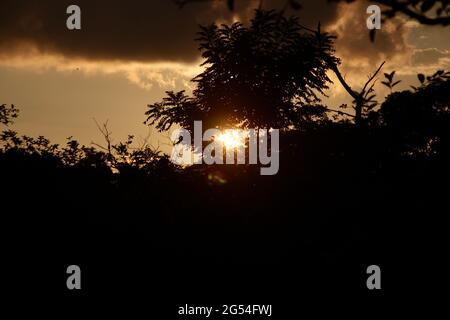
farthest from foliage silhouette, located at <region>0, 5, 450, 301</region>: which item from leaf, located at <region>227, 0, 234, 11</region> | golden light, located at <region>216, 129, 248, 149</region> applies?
golden light, located at <region>216, 129, 248, 149</region>

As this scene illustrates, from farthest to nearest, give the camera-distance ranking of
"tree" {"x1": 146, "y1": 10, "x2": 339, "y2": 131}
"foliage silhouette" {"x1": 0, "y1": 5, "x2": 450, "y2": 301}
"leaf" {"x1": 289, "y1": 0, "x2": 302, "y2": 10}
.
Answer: "tree" {"x1": 146, "y1": 10, "x2": 339, "y2": 131}
"foliage silhouette" {"x1": 0, "y1": 5, "x2": 450, "y2": 301}
"leaf" {"x1": 289, "y1": 0, "x2": 302, "y2": 10}

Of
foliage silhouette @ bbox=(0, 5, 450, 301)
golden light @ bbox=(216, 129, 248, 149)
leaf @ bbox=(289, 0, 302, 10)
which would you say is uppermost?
golden light @ bbox=(216, 129, 248, 149)

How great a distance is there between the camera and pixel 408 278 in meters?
12.5

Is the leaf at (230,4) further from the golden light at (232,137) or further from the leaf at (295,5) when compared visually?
the golden light at (232,137)

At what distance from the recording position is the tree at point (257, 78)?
28531 millimetres

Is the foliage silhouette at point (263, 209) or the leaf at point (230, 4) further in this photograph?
the foliage silhouette at point (263, 209)

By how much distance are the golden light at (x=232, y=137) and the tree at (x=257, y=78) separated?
522 mm

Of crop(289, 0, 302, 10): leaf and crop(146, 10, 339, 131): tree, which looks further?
crop(146, 10, 339, 131): tree

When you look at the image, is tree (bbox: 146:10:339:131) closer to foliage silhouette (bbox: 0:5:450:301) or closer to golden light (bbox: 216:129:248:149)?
golden light (bbox: 216:129:248:149)

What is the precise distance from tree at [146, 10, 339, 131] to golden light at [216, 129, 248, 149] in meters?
0.52

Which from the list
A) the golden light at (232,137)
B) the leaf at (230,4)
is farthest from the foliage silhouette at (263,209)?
the golden light at (232,137)

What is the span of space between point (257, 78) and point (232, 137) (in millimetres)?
3752

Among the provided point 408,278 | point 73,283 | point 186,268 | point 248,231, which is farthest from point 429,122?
point 73,283

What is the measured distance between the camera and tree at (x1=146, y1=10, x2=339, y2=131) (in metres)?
28.5
